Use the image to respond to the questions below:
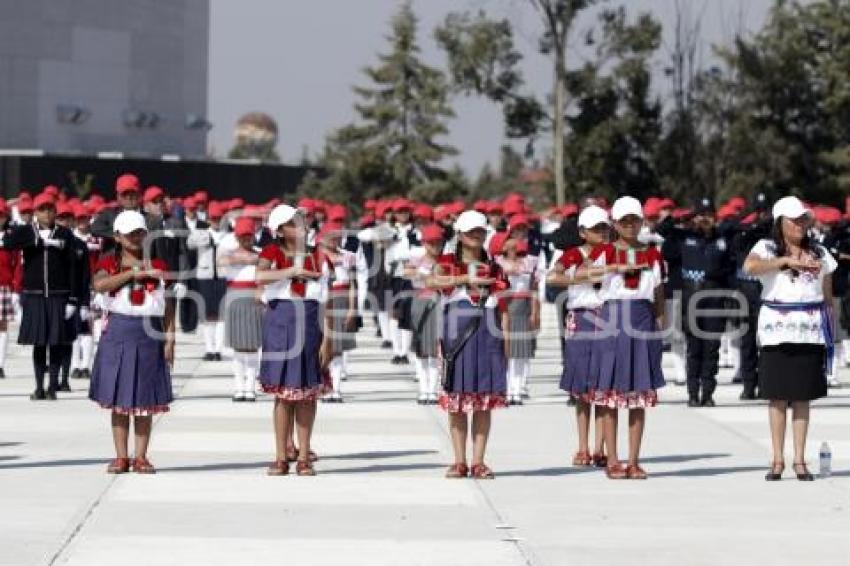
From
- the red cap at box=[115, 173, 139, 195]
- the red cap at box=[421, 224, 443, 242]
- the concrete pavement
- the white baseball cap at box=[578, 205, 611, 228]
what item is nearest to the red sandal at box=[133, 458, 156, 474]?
the concrete pavement

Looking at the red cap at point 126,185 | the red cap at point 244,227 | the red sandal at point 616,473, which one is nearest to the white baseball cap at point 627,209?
the red sandal at point 616,473

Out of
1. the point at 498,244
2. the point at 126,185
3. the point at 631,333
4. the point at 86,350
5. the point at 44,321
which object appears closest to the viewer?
the point at 631,333

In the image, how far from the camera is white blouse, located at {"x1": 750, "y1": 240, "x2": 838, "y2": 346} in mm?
15023

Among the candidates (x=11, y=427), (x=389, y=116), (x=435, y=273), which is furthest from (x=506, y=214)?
(x=389, y=116)

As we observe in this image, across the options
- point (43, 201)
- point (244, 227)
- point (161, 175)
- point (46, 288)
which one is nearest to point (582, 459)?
point (244, 227)

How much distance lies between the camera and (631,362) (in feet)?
49.7

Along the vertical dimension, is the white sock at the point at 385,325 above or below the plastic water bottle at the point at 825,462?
above

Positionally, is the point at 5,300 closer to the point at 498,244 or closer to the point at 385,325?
the point at 498,244

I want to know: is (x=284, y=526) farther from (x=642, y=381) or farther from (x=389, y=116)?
(x=389, y=116)

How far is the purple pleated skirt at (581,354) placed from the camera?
15.4m

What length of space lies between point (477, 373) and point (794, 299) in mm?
2049

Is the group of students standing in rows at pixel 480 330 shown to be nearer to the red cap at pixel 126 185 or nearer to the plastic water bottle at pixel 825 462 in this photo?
the plastic water bottle at pixel 825 462

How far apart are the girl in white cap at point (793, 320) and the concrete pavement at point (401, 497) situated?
0.43 m

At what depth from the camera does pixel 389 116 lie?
7356cm
